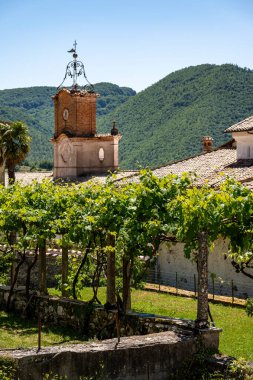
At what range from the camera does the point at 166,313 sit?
19.5 m

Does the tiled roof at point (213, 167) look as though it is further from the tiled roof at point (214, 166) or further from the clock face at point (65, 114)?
the clock face at point (65, 114)

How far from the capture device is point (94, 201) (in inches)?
614

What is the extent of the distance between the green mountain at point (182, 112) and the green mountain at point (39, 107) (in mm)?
18705

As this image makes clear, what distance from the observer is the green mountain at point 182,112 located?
72438 millimetres

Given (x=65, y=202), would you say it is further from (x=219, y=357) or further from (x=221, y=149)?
(x=221, y=149)

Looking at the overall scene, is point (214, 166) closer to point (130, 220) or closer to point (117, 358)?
point (130, 220)

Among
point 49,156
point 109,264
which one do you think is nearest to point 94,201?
point 109,264

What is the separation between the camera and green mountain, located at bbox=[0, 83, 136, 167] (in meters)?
114

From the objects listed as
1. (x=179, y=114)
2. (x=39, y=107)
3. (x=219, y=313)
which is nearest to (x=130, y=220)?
(x=219, y=313)

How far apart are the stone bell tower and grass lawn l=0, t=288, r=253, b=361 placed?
2381 centimetres

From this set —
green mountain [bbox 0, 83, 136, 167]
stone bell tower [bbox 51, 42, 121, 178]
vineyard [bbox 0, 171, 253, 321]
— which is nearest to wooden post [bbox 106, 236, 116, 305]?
vineyard [bbox 0, 171, 253, 321]

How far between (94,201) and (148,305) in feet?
21.6

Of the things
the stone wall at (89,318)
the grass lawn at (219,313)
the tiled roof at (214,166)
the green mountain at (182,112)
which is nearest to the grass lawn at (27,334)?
the stone wall at (89,318)

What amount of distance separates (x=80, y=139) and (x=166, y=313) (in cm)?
2794
